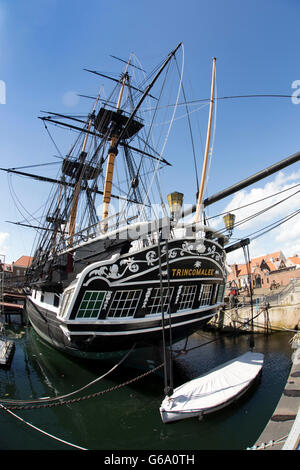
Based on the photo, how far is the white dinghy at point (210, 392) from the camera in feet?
21.6

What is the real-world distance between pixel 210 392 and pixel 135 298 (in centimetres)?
391

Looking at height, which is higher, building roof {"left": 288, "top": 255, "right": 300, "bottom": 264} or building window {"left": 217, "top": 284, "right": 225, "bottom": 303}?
building roof {"left": 288, "top": 255, "right": 300, "bottom": 264}

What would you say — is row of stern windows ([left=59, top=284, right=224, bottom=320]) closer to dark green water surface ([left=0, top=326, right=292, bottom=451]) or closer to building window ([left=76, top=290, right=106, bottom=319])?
building window ([left=76, top=290, right=106, bottom=319])

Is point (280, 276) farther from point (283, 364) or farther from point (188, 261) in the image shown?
point (188, 261)

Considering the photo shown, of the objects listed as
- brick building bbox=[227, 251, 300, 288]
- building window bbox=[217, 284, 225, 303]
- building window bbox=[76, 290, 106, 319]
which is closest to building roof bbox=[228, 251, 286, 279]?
brick building bbox=[227, 251, 300, 288]

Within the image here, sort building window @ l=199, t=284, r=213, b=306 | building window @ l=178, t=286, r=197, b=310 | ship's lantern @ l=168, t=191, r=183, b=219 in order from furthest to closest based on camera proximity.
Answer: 1. building window @ l=199, t=284, r=213, b=306
2. building window @ l=178, t=286, r=197, b=310
3. ship's lantern @ l=168, t=191, r=183, b=219

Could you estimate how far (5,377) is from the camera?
1059cm

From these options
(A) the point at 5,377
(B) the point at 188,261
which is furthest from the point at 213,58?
(A) the point at 5,377

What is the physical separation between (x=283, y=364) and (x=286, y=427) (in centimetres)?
853

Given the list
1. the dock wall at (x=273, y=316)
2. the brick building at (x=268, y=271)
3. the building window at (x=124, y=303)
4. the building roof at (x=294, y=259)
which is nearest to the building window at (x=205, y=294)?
the building window at (x=124, y=303)

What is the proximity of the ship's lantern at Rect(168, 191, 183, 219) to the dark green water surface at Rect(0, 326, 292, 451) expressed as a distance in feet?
16.8

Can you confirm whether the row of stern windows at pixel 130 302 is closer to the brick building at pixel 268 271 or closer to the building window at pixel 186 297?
the building window at pixel 186 297

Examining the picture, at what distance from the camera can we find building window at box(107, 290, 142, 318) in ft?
29.2
